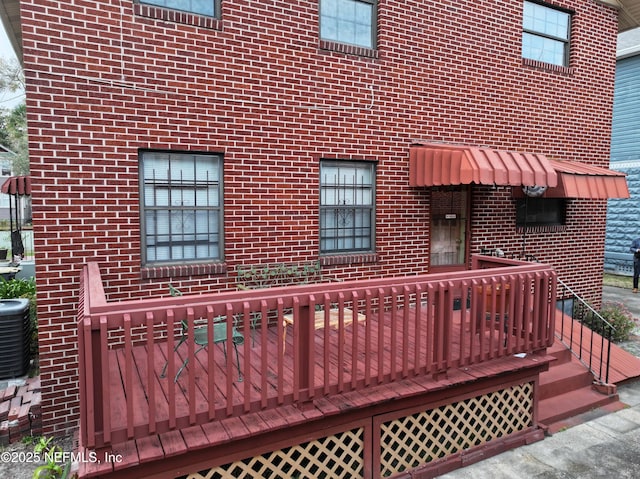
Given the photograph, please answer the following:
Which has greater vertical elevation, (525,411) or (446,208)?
(446,208)

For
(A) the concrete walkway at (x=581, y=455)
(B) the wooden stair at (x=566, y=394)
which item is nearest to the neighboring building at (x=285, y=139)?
(B) the wooden stair at (x=566, y=394)

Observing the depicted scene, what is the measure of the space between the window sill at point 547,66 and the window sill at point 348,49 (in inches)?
119

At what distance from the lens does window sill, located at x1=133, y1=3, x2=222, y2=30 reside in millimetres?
4625

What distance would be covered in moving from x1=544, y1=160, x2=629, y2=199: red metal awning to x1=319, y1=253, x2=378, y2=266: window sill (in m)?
2.99

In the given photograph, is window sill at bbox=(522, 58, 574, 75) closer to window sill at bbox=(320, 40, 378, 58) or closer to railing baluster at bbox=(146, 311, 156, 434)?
window sill at bbox=(320, 40, 378, 58)

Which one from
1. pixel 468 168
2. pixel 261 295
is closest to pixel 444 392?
pixel 261 295

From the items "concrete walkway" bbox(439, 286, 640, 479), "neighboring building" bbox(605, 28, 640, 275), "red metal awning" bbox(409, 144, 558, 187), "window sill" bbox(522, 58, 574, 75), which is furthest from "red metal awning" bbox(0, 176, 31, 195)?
"neighboring building" bbox(605, 28, 640, 275)

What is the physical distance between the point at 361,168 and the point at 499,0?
12.1 feet

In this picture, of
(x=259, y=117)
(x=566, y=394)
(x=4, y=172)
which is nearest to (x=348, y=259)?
(x=259, y=117)

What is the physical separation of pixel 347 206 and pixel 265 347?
10.6 feet

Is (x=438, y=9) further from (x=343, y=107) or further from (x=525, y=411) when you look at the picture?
(x=525, y=411)

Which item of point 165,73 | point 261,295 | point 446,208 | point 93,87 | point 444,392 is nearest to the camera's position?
point 261,295

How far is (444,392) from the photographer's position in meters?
4.07

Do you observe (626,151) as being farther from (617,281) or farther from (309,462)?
(309,462)
